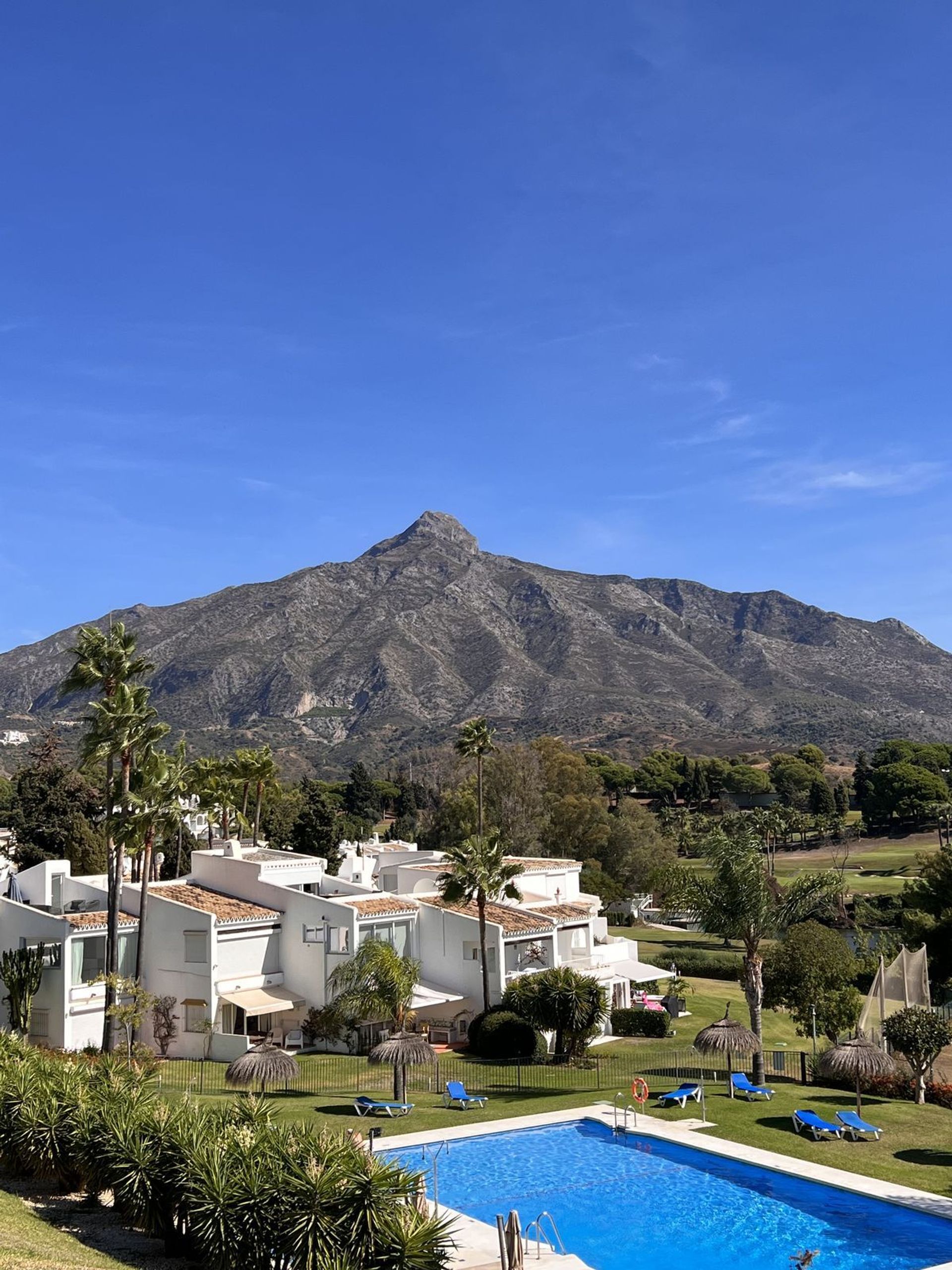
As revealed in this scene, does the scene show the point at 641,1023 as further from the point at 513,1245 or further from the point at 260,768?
the point at 260,768

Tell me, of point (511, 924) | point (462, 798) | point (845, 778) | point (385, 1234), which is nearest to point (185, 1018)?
point (511, 924)

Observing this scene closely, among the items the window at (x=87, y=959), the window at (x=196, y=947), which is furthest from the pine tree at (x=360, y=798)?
the window at (x=87, y=959)

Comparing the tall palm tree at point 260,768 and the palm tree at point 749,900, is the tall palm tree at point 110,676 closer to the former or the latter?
the palm tree at point 749,900

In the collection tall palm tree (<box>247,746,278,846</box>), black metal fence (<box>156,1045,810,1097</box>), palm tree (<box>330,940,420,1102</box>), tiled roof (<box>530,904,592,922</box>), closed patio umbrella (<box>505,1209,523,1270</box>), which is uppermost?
tall palm tree (<box>247,746,278,846</box>)

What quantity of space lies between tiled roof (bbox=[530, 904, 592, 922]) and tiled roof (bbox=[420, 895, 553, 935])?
868 millimetres

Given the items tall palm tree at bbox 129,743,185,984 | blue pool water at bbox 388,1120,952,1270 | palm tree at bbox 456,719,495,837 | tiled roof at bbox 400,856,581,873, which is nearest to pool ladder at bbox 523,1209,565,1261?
blue pool water at bbox 388,1120,952,1270

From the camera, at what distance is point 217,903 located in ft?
137

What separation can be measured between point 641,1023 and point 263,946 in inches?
575

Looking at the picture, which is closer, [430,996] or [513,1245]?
[513,1245]

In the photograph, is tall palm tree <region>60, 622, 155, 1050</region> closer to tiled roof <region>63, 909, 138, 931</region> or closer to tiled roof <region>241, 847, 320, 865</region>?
tiled roof <region>63, 909, 138, 931</region>

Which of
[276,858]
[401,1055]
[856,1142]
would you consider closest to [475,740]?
[276,858]

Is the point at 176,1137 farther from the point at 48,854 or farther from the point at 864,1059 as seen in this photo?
Answer: the point at 48,854

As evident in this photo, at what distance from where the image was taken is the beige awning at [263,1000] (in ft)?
127

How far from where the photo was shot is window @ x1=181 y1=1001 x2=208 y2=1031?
3881cm
